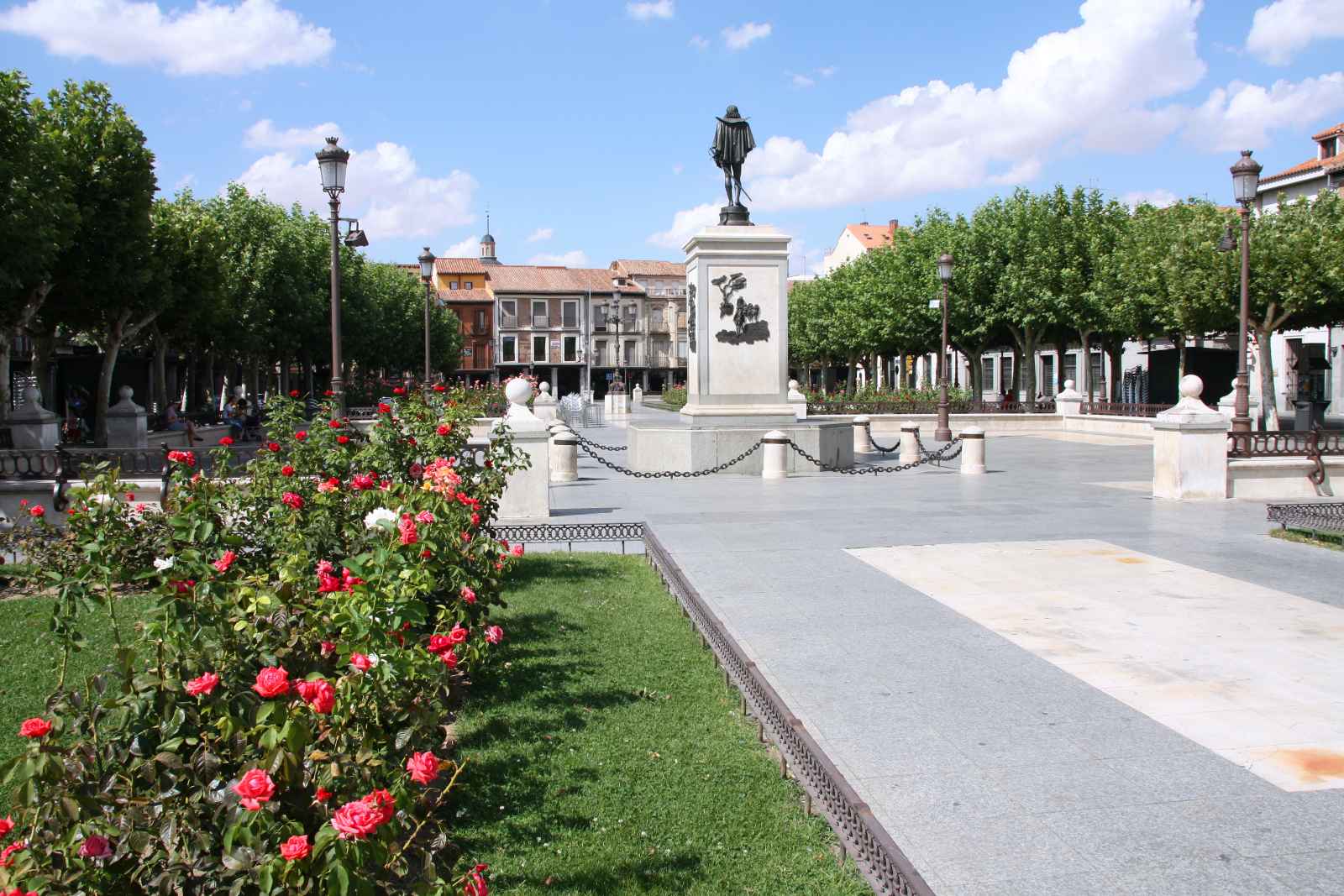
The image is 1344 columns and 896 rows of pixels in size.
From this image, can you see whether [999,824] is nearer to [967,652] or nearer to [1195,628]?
[967,652]

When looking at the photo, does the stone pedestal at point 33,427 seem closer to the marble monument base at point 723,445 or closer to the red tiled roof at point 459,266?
the marble monument base at point 723,445

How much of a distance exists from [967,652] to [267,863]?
5.27m

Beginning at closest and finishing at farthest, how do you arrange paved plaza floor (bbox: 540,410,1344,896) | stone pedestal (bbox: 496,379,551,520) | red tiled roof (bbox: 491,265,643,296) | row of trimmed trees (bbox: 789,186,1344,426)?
paved plaza floor (bbox: 540,410,1344,896), stone pedestal (bbox: 496,379,551,520), row of trimmed trees (bbox: 789,186,1344,426), red tiled roof (bbox: 491,265,643,296)

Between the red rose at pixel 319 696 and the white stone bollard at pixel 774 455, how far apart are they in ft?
49.7

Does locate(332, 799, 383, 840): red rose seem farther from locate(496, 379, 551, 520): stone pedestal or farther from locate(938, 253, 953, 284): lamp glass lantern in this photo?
locate(938, 253, 953, 284): lamp glass lantern

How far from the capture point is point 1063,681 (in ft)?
20.1

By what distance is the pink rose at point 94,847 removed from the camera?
2330 millimetres

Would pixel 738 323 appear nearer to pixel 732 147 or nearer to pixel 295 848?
pixel 732 147

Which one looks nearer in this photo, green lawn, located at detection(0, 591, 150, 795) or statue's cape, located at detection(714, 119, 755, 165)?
green lawn, located at detection(0, 591, 150, 795)

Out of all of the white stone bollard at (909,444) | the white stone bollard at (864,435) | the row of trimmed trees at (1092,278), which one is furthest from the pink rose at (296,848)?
the row of trimmed trees at (1092,278)

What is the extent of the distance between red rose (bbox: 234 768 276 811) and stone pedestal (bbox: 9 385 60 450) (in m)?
16.4

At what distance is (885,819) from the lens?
167 inches

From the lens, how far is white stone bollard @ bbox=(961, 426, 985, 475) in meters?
19.4

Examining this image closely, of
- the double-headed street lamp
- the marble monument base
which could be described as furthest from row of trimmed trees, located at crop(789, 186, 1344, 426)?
the marble monument base
